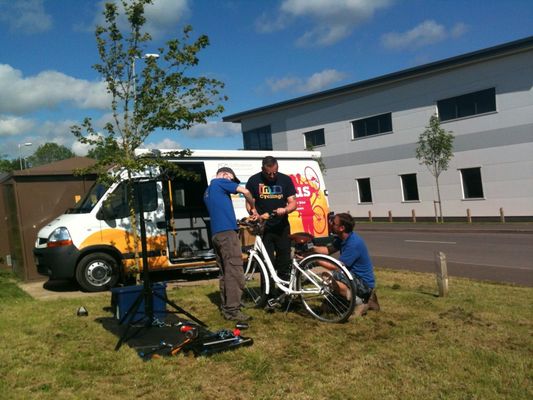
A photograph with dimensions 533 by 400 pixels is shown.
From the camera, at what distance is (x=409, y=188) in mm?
31125

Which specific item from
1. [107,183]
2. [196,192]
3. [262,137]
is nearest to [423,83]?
[262,137]

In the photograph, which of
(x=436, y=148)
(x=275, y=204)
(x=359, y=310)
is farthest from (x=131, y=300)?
(x=436, y=148)

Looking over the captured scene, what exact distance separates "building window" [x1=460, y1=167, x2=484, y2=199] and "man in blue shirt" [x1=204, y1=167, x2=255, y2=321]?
77.8 ft

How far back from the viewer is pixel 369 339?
5.23 m

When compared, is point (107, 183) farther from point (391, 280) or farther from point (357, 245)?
point (391, 280)

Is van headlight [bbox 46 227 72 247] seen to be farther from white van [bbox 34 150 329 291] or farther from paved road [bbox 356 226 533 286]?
paved road [bbox 356 226 533 286]

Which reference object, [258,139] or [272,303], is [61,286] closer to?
[272,303]

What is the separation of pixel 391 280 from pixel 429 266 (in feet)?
9.68

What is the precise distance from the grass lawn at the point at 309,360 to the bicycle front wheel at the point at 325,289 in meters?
0.19

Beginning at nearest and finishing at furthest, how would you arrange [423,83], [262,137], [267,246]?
[267,246], [423,83], [262,137]

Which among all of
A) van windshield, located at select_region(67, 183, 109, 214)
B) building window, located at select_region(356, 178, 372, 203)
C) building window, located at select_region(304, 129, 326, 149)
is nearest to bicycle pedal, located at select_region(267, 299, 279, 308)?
van windshield, located at select_region(67, 183, 109, 214)

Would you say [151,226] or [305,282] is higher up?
[151,226]

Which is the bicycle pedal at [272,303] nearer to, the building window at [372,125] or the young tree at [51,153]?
the building window at [372,125]

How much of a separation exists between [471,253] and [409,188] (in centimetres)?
1748
